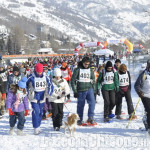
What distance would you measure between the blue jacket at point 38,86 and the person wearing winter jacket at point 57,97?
0.63 feet

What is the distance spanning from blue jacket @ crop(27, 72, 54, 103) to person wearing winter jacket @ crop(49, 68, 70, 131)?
192mm

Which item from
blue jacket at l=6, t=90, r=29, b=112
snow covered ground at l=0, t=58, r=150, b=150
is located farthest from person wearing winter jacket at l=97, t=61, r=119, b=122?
blue jacket at l=6, t=90, r=29, b=112

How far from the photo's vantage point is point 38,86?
5793 mm

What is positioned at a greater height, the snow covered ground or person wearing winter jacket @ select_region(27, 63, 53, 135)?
person wearing winter jacket @ select_region(27, 63, 53, 135)

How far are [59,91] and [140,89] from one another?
1900 mm

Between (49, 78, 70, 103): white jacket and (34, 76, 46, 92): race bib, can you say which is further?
(49, 78, 70, 103): white jacket

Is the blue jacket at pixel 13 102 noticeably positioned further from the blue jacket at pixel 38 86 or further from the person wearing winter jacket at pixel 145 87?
the person wearing winter jacket at pixel 145 87

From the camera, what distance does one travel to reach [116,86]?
685 cm

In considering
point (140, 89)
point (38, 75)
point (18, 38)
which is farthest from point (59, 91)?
point (18, 38)

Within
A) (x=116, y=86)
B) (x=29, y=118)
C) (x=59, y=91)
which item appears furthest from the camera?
(x=29, y=118)

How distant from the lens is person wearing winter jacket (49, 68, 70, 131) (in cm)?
597

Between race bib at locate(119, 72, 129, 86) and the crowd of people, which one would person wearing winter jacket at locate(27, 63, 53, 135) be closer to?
the crowd of people

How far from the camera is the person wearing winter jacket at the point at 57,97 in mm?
5973

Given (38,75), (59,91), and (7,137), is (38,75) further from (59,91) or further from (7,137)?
(7,137)
